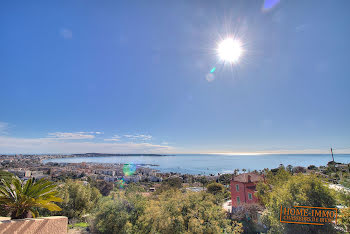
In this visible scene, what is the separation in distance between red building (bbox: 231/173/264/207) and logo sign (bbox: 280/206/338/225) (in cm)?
1329

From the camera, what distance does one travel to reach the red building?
67.6ft

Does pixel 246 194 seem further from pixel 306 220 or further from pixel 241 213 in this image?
pixel 306 220

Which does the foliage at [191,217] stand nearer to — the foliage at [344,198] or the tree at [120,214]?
the tree at [120,214]

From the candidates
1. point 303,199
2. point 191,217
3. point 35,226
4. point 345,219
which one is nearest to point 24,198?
point 35,226

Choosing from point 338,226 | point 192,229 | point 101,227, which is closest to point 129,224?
point 101,227

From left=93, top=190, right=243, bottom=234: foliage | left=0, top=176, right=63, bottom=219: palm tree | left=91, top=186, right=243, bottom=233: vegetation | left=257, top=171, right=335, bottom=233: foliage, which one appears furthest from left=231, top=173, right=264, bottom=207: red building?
left=0, top=176, right=63, bottom=219: palm tree

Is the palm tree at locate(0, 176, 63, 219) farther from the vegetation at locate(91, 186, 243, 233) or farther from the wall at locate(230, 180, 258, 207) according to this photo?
the wall at locate(230, 180, 258, 207)

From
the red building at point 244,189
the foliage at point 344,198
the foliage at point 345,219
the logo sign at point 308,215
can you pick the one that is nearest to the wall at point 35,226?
the logo sign at point 308,215

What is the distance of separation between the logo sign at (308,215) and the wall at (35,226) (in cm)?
976

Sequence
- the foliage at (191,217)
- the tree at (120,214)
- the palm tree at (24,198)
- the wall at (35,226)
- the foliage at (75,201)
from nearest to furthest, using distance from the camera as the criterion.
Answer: the wall at (35,226), the palm tree at (24,198), the foliage at (191,217), the tree at (120,214), the foliage at (75,201)

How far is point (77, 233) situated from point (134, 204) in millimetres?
6085

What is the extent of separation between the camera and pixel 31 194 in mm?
4160

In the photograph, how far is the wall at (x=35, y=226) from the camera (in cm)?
321

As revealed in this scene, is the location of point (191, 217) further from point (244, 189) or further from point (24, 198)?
point (244, 189)
